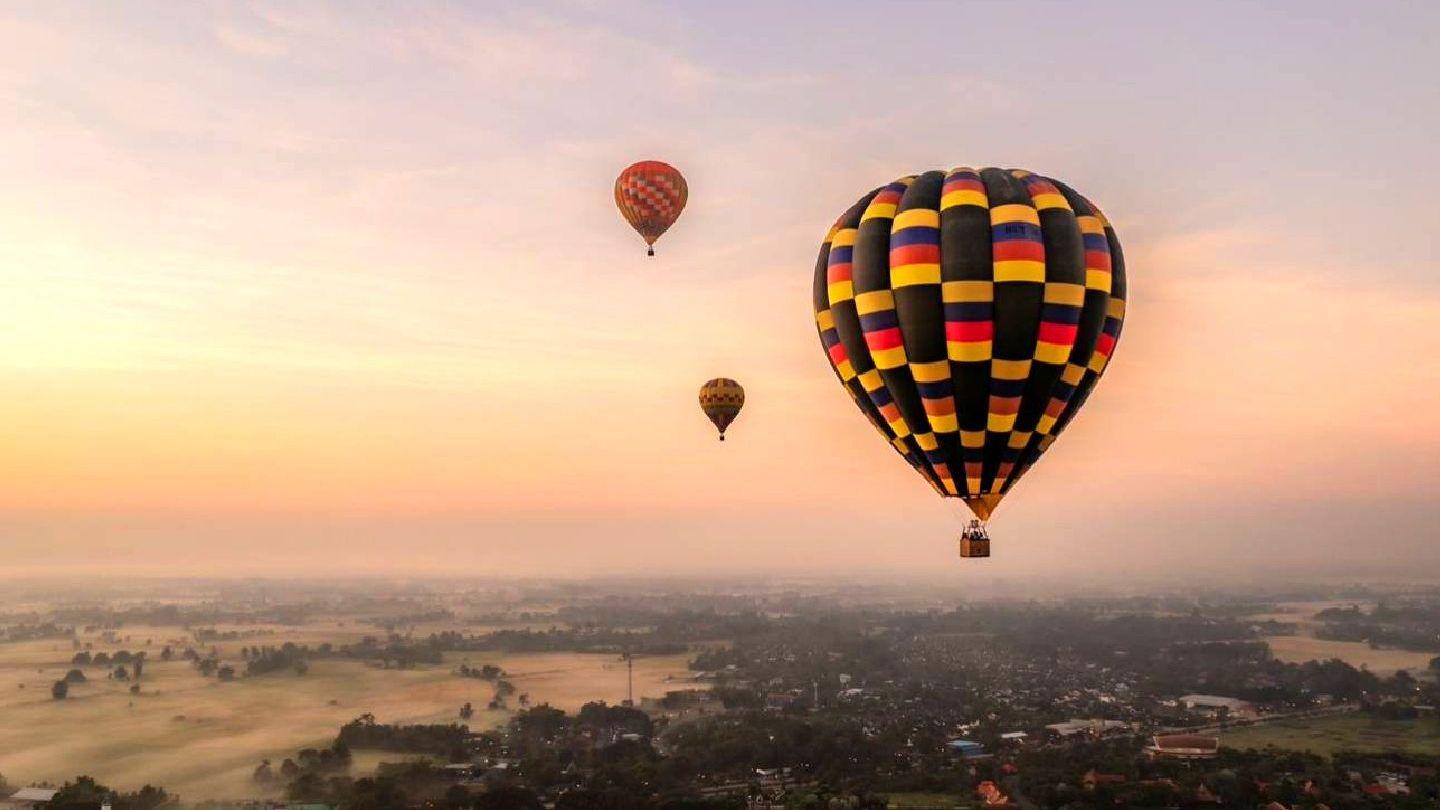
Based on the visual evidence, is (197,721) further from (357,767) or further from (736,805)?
(736,805)

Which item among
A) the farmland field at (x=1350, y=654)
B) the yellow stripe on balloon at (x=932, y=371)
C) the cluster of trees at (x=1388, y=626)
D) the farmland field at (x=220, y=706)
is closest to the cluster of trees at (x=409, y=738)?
the farmland field at (x=220, y=706)

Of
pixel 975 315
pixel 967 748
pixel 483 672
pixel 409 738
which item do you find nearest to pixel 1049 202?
pixel 975 315

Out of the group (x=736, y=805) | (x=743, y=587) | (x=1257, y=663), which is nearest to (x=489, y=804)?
(x=736, y=805)

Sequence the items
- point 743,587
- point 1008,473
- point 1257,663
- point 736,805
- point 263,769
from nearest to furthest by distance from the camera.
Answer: point 1008,473 < point 736,805 < point 263,769 < point 1257,663 < point 743,587

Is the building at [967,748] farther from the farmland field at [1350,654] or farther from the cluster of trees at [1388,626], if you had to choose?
the cluster of trees at [1388,626]

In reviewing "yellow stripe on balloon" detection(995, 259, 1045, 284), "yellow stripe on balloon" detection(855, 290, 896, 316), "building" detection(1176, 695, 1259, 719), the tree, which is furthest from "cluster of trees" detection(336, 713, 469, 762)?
"building" detection(1176, 695, 1259, 719)

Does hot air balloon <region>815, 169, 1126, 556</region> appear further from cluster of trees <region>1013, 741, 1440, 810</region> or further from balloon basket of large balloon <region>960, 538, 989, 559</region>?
cluster of trees <region>1013, 741, 1440, 810</region>
